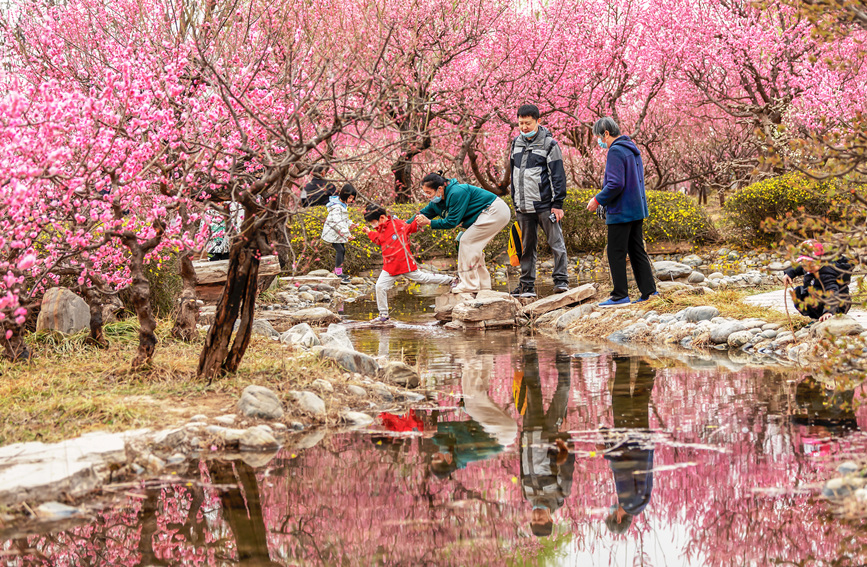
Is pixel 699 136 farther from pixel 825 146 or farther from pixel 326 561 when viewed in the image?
pixel 326 561

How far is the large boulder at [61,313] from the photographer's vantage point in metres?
7.17

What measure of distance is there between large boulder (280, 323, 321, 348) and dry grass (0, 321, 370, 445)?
0.35 metres

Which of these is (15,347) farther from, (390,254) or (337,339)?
(390,254)

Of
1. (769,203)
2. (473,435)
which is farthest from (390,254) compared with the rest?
(769,203)

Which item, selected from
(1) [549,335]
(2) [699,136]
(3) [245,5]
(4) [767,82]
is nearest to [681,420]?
(1) [549,335]

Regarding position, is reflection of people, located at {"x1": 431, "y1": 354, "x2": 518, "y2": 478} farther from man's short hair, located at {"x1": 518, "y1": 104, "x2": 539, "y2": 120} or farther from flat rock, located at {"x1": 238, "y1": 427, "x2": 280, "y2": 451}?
man's short hair, located at {"x1": 518, "y1": 104, "x2": 539, "y2": 120}

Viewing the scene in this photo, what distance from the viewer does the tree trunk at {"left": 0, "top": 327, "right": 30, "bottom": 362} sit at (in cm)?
634

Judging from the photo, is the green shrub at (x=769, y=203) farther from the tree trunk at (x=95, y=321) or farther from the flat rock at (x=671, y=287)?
the tree trunk at (x=95, y=321)

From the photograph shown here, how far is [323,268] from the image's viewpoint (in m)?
16.6

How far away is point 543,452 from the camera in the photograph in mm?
4352

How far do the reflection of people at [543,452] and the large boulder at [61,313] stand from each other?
397 cm

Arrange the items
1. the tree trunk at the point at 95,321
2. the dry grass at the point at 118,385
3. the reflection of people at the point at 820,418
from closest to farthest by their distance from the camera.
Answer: the reflection of people at the point at 820,418
the dry grass at the point at 118,385
the tree trunk at the point at 95,321

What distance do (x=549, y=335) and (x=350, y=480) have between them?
209 inches

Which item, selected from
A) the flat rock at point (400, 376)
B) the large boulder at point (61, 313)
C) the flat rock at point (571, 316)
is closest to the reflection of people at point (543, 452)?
the flat rock at point (400, 376)
